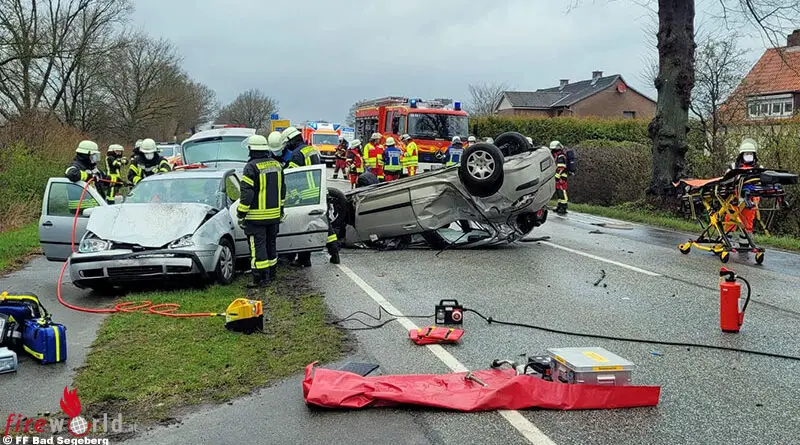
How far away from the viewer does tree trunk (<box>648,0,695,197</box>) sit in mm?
18219

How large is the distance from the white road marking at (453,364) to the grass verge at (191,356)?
71cm

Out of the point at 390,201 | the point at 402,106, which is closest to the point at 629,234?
the point at 390,201

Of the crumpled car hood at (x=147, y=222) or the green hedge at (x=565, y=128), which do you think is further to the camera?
the green hedge at (x=565, y=128)

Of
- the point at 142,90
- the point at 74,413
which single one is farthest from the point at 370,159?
the point at 142,90

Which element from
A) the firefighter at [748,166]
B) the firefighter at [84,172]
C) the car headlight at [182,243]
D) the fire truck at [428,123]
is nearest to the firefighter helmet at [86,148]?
the firefighter at [84,172]

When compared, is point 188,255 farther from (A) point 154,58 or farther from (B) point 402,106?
(A) point 154,58

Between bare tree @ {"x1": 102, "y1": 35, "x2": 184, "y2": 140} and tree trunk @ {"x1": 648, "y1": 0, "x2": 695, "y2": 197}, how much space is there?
3610 centimetres

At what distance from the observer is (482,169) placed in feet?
37.4

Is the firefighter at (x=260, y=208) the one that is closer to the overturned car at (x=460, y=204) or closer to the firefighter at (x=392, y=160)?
the overturned car at (x=460, y=204)

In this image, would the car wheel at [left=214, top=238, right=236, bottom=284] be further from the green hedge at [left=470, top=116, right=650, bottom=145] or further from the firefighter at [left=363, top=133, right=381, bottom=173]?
the green hedge at [left=470, top=116, right=650, bottom=145]

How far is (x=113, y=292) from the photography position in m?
9.34

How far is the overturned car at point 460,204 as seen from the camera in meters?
11.5

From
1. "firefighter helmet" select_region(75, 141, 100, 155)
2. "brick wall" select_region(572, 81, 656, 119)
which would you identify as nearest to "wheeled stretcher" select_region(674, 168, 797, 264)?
"firefighter helmet" select_region(75, 141, 100, 155)

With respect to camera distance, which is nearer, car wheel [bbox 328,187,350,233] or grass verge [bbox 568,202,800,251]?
car wheel [bbox 328,187,350,233]
